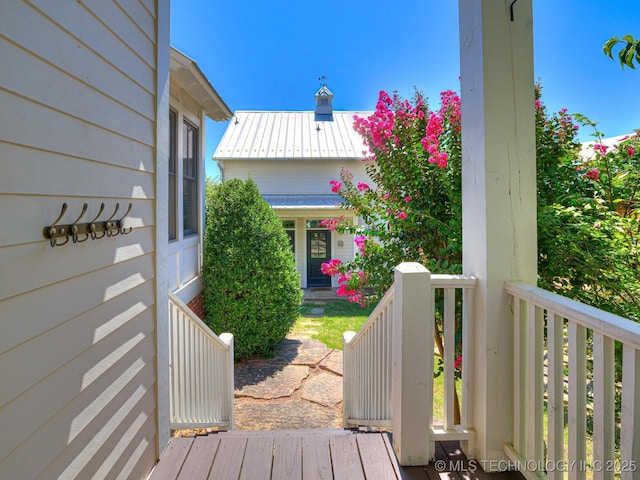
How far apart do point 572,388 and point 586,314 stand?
11.8 inches

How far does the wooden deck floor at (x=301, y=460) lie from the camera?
5.80ft

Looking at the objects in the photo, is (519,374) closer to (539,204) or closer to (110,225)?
(539,204)

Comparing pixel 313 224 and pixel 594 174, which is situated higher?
pixel 313 224

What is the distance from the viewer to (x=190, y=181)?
5.23 meters

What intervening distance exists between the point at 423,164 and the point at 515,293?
138 cm

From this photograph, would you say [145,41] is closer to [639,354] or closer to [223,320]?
[639,354]

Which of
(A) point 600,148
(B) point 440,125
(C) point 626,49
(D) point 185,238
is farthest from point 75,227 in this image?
(D) point 185,238

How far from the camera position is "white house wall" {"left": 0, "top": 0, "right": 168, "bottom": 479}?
998 mm

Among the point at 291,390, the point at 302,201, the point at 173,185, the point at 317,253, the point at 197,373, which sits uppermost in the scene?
the point at 302,201

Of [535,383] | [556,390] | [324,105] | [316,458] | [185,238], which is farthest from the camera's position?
[324,105]

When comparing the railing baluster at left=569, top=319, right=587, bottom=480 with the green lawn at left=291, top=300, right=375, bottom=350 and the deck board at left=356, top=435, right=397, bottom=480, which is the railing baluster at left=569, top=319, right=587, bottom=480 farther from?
the green lawn at left=291, top=300, right=375, bottom=350

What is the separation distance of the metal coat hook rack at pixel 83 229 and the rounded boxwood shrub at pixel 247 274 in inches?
149

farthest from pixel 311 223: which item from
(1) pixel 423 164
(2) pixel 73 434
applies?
(2) pixel 73 434

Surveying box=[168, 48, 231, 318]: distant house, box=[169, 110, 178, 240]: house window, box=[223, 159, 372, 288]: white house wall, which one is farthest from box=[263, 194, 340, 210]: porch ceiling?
box=[169, 110, 178, 240]: house window
